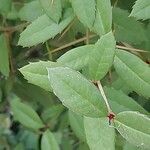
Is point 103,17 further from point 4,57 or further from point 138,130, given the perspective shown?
point 4,57

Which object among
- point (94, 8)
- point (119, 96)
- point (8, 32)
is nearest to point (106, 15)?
point (94, 8)

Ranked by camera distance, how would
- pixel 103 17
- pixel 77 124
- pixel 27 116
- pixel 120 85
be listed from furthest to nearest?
1. pixel 27 116
2. pixel 77 124
3. pixel 120 85
4. pixel 103 17

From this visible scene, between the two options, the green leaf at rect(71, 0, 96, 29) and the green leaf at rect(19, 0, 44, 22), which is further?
the green leaf at rect(19, 0, 44, 22)

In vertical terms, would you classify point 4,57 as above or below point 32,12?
below

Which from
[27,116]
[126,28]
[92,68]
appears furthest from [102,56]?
[27,116]

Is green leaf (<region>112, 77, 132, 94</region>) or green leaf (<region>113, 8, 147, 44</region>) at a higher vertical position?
green leaf (<region>113, 8, 147, 44</region>)

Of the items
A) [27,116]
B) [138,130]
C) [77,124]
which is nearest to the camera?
[138,130]

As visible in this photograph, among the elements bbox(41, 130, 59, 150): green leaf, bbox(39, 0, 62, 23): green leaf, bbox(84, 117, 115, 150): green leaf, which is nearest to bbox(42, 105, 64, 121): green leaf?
bbox(41, 130, 59, 150): green leaf

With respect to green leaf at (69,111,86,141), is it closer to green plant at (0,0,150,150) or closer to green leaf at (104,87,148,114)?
green plant at (0,0,150,150)
